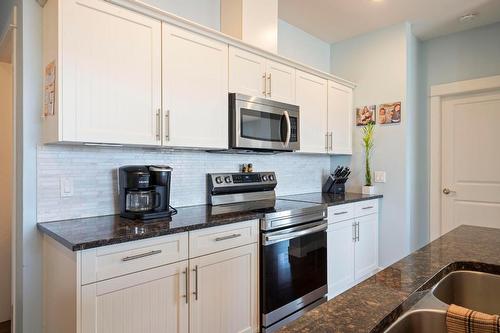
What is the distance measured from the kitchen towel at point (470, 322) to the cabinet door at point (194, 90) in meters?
1.71

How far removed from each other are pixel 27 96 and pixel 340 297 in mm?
1933

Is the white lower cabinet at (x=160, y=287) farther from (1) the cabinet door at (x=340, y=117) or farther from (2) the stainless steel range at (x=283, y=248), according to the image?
(1) the cabinet door at (x=340, y=117)

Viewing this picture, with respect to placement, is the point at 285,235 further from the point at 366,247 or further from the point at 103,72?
the point at 103,72

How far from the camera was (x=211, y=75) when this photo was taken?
227 centimetres

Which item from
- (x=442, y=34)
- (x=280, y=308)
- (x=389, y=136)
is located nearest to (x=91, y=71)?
(x=280, y=308)

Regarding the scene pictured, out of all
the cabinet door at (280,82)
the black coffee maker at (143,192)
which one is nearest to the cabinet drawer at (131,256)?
the black coffee maker at (143,192)

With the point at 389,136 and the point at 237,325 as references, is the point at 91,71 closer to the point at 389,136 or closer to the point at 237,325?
the point at 237,325

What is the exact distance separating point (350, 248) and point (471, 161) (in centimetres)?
169

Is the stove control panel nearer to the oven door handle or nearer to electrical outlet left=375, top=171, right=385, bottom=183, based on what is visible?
the oven door handle

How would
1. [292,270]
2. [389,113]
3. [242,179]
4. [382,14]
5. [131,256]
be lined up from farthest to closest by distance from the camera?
[389,113], [382,14], [242,179], [292,270], [131,256]

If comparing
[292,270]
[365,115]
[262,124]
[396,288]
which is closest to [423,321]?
[396,288]

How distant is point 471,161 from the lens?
11.1ft

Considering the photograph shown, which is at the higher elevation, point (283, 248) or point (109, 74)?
point (109, 74)

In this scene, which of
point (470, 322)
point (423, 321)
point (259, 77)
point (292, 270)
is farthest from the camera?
point (259, 77)
